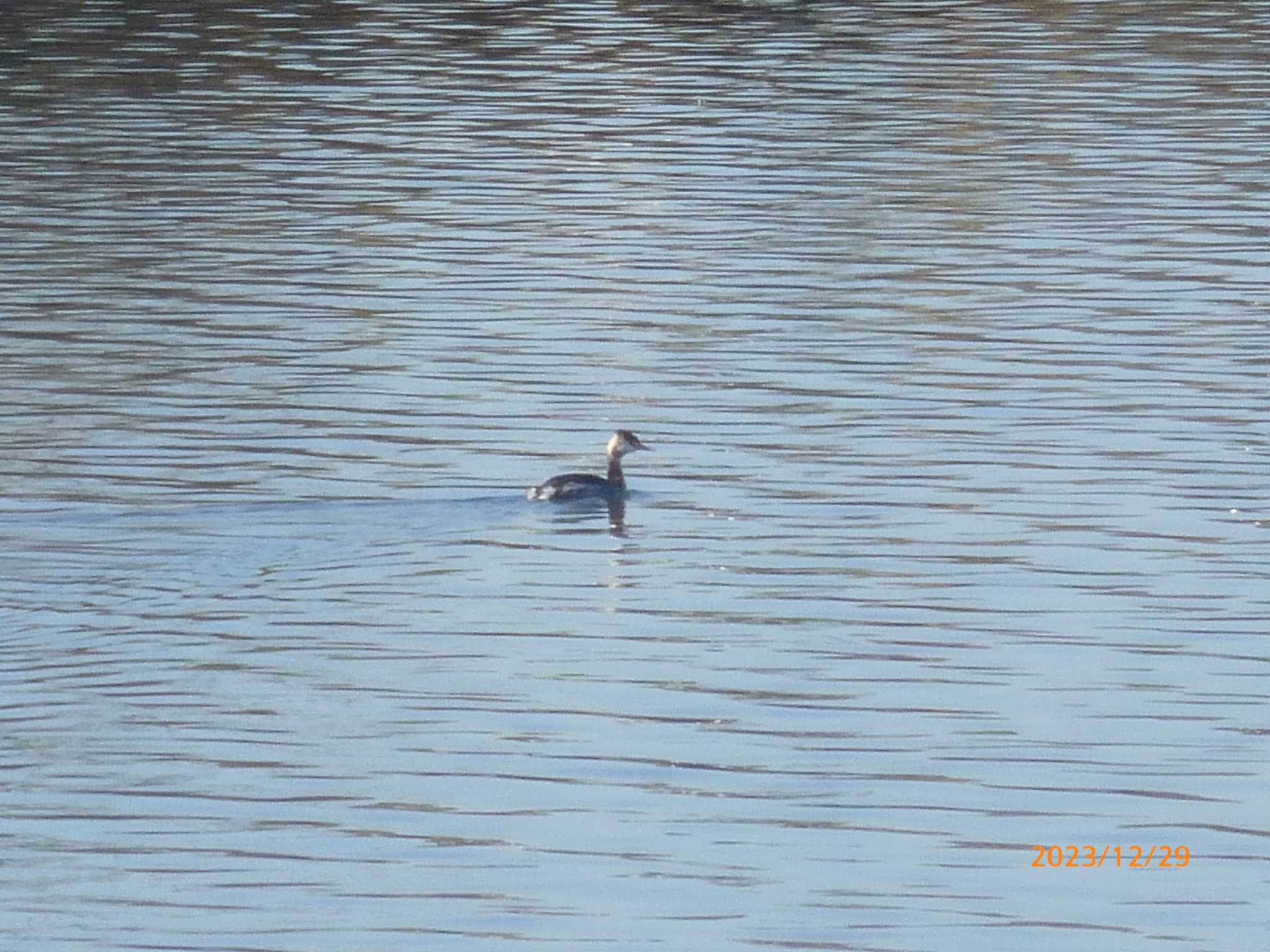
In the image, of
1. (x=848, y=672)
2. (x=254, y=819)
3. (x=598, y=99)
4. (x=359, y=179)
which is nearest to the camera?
(x=254, y=819)

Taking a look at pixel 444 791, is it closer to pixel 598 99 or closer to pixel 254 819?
pixel 254 819

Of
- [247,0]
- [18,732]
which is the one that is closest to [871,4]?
[247,0]

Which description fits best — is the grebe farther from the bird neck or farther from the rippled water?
the rippled water

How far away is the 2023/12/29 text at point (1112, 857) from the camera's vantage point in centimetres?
1201

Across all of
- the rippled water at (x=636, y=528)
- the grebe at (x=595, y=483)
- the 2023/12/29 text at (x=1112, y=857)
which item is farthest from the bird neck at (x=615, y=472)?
the 2023/12/29 text at (x=1112, y=857)

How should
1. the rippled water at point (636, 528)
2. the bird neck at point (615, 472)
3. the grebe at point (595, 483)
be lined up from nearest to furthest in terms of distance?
the rippled water at point (636, 528) < the grebe at point (595, 483) < the bird neck at point (615, 472)

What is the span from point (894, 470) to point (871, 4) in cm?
3114

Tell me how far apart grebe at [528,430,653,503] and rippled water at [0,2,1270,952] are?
21 centimetres

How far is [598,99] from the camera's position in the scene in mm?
37500

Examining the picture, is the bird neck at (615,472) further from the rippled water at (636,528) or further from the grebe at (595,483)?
the rippled water at (636,528)

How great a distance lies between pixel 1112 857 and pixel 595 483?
6.76m

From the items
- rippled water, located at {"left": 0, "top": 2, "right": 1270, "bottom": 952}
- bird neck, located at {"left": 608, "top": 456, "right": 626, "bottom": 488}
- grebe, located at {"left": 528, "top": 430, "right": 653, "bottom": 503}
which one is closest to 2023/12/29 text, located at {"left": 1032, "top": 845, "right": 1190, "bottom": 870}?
rippled water, located at {"left": 0, "top": 2, "right": 1270, "bottom": 952}

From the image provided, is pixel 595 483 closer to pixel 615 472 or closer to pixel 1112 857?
pixel 615 472

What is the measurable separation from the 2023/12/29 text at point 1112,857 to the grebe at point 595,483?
6568 millimetres
